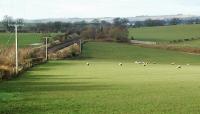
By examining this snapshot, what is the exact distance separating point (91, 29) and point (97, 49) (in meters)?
46.2

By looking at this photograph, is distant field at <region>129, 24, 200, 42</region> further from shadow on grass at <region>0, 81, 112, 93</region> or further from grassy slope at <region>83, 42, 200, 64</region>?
shadow on grass at <region>0, 81, 112, 93</region>

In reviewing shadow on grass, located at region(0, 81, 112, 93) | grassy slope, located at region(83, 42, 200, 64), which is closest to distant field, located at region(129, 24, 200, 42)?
grassy slope, located at region(83, 42, 200, 64)

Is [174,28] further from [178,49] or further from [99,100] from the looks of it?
[99,100]

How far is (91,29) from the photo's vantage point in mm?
161250

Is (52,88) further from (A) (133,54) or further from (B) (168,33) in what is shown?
(B) (168,33)

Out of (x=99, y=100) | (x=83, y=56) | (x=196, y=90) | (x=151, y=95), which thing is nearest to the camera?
(x=99, y=100)

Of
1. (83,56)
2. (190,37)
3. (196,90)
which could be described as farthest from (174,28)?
(196,90)

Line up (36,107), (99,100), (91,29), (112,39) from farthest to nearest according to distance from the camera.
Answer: (91,29) → (112,39) → (99,100) → (36,107)

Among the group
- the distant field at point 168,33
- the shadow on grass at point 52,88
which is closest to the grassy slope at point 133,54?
the distant field at point 168,33

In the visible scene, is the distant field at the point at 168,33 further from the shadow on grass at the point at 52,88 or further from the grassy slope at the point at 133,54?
the shadow on grass at the point at 52,88

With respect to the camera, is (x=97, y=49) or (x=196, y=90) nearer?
(x=196, y=90)

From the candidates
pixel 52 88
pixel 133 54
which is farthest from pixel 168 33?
pixel 52 88

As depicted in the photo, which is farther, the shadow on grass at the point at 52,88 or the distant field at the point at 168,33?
the distant field at the point at 168,33

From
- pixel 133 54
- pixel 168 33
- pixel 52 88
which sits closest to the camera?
pixel 52 88
